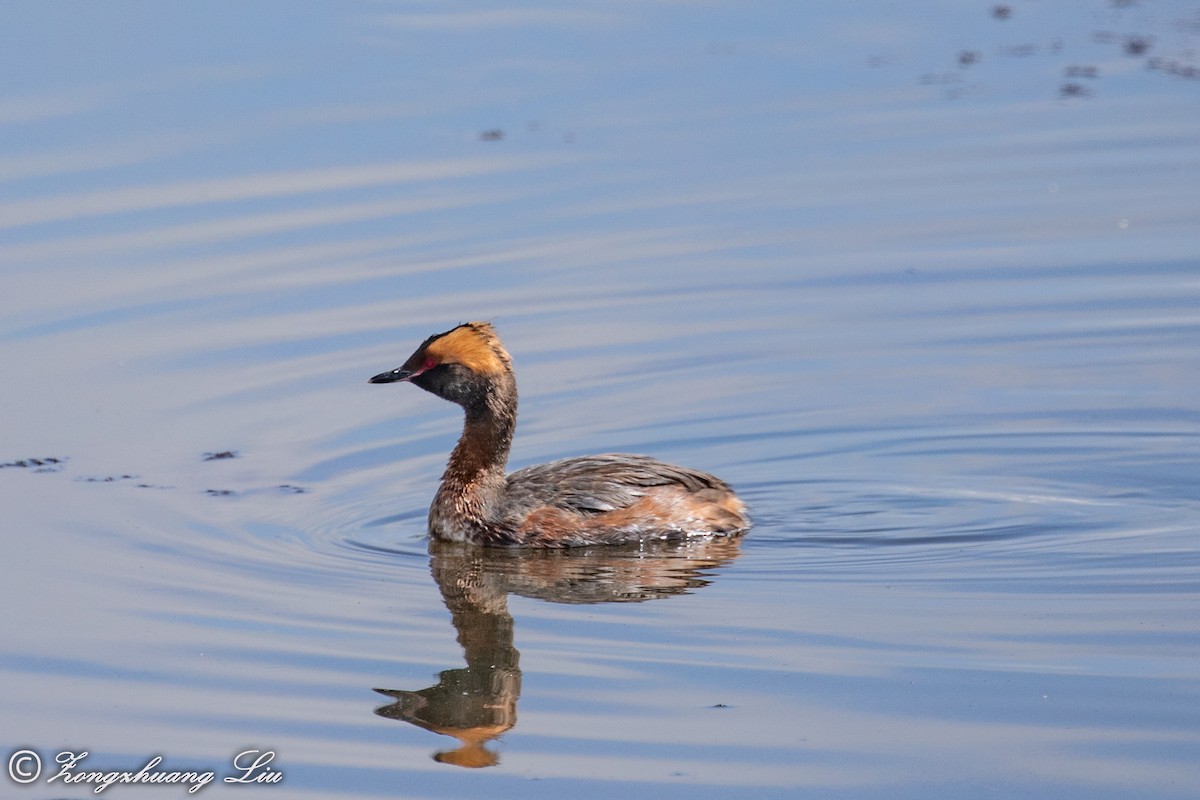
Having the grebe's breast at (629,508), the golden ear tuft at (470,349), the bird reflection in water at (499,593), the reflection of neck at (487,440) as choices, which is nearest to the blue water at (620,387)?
the bird reflection in water at (499,593)

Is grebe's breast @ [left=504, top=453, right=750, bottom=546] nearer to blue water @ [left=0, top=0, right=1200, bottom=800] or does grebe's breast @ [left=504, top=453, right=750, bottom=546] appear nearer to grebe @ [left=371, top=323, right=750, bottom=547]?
grebe @ [left=371, top=323, right=750, bottom=547]

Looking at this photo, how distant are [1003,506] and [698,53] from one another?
9.83m

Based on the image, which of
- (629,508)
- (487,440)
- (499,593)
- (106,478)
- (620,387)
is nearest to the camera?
(499,593)

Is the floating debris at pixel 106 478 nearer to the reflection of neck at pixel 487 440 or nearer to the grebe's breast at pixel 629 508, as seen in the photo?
the reflection of neck at pixel 487 440

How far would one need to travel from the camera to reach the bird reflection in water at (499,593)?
7711mm

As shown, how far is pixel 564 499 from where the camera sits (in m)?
10.5

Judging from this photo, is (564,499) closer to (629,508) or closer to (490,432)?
(629,508)

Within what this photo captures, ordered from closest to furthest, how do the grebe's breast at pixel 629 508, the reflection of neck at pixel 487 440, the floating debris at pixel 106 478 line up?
the grebe's breast at pixel 629 508
the reflection of neck at pixel 487 440
the floating debris at pixel 106 478

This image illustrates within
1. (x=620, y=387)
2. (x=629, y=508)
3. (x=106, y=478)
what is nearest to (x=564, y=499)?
(x=629, y=508)

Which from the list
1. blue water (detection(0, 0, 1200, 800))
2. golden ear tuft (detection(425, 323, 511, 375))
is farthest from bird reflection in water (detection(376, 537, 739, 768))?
golden ear tuft (detection(425, 323, 511, 375))

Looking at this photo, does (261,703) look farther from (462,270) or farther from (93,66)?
(93,66)

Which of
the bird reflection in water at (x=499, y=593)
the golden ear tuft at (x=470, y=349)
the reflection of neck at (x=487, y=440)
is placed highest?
the golden ear tuft at (x=470, y=349)

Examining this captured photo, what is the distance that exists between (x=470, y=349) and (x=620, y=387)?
185cm

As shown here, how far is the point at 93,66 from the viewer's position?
1881 centimetres
